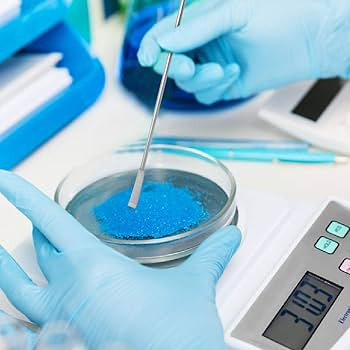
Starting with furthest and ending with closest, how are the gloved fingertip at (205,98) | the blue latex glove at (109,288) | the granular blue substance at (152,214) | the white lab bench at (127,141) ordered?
1. the gloved fingertip at (205,98)
2. the white lab bench at (127,141)
3. the granular blue substance at (152,214)
4. the blue latex glove at (109,288)

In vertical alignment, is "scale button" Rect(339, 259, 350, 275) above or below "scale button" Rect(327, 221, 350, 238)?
below

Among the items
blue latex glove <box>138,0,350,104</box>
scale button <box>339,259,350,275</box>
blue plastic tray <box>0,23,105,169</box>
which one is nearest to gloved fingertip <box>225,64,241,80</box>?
blue latex glove <box>138,0,350,104</box>

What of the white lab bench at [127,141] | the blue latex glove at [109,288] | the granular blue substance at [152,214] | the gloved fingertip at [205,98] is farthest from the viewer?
the gloved fingertip at [205,98]

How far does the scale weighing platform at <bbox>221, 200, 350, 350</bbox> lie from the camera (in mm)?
608

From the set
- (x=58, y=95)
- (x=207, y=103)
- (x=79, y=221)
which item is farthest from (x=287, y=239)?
(x=58, y=95)

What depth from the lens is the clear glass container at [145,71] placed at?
3.38 ft

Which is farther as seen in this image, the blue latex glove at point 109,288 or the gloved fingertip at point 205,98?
the gloved fingertip at point 205,98

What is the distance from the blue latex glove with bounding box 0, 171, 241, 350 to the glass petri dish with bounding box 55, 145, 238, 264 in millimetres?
22

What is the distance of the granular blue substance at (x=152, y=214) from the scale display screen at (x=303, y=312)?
12 cm

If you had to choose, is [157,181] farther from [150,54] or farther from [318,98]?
[318,98]

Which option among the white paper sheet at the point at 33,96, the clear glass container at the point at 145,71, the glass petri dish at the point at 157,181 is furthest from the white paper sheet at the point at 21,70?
the glass petri dish at the point at 157,181

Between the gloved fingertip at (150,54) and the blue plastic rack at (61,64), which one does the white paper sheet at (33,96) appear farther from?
the gloved fingertip at (150,54)

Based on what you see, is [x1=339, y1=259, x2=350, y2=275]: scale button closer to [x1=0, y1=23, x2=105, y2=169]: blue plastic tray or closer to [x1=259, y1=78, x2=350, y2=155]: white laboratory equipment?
[x1=259, y1=78, x2=350, y2=155]: white laboratory equipment

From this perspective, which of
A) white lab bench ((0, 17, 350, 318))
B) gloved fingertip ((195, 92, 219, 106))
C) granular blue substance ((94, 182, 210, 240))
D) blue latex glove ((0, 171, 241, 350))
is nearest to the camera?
blue latex glove ((0, 171, 241, 350))
